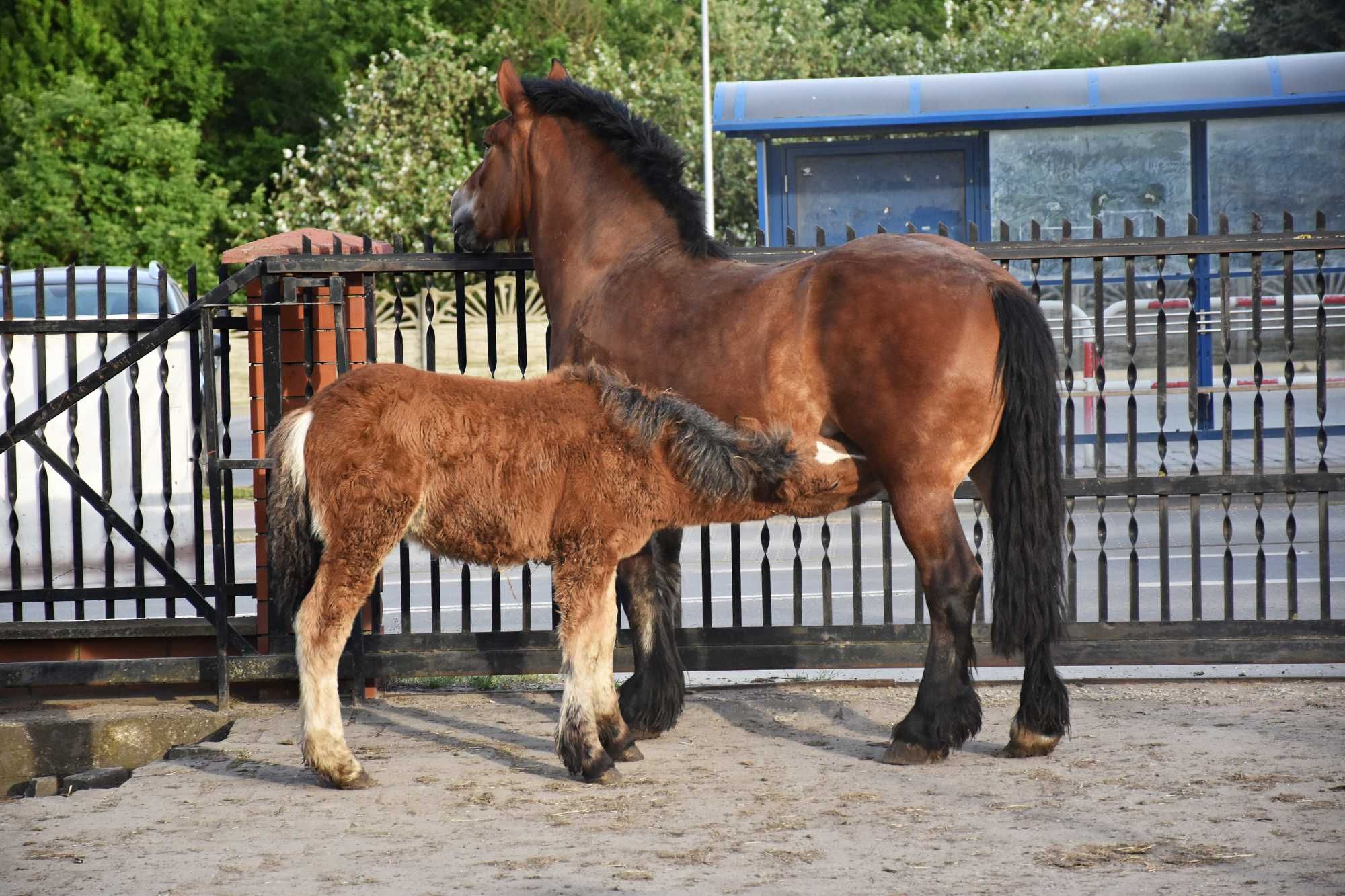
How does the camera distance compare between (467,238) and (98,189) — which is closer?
(467,238)

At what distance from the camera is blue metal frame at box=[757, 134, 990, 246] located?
50.0 feet

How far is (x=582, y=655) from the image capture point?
4996 mm

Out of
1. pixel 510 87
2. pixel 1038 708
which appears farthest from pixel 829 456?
pixel 510 87

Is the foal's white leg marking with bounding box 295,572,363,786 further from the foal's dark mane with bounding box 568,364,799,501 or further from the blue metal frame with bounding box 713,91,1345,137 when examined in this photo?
the blue metal frame with bounding box 713,91,1345,137

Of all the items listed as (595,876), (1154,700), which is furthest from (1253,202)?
(595,876)

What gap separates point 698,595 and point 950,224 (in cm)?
757

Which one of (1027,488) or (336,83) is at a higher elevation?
(336,83)

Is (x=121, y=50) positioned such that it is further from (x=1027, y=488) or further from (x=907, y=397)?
(x=1027, y=488)

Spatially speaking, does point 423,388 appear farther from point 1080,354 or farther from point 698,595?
point 1080,354

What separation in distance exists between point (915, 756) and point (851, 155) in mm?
11049

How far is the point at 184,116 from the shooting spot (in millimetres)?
33156

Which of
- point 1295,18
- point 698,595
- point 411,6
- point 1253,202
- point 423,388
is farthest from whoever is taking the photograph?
point 411,6

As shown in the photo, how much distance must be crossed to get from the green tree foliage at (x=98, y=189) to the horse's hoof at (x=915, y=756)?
25.0 meters

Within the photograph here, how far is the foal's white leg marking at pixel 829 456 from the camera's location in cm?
515
